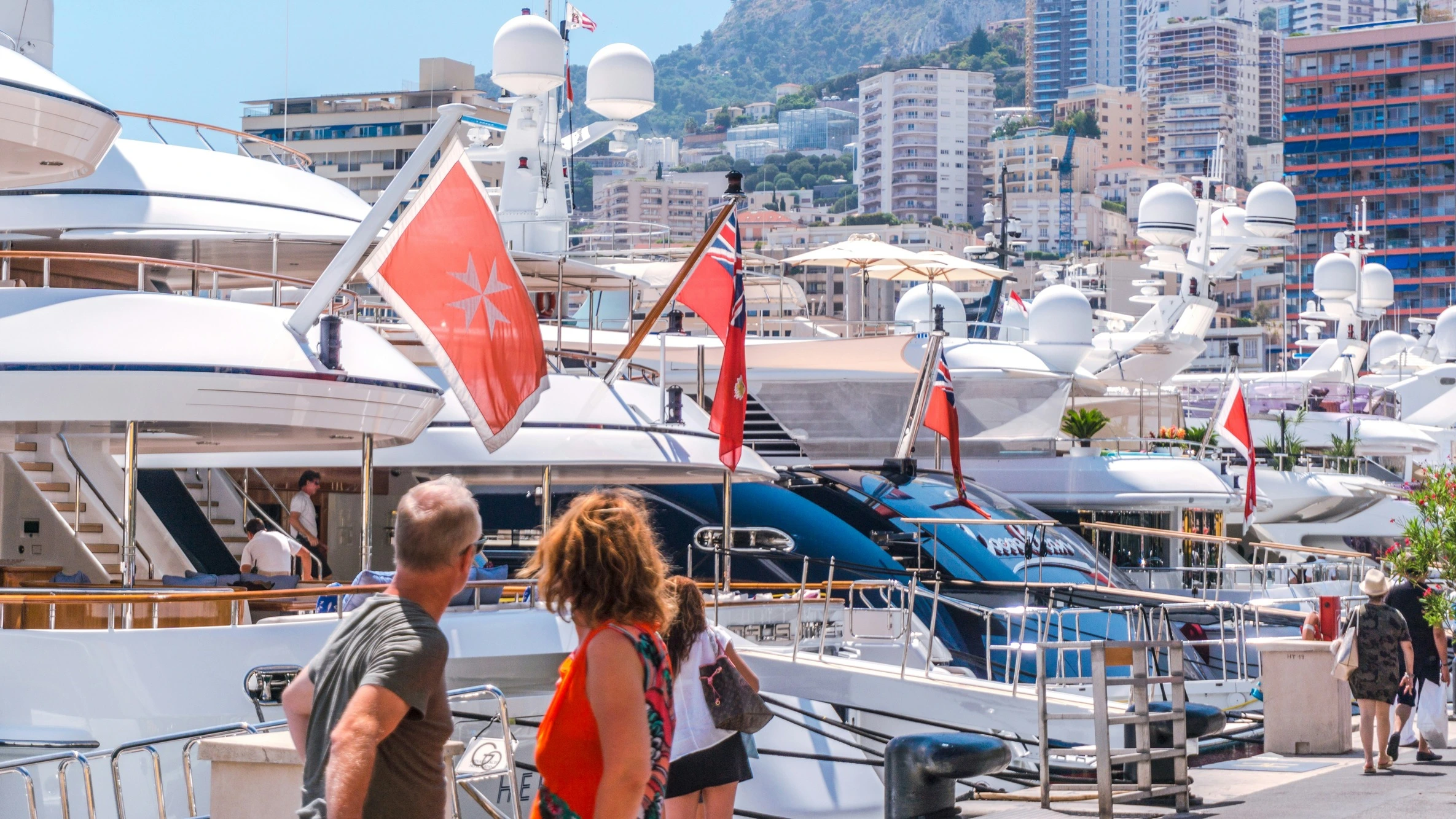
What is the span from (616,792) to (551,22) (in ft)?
62.0

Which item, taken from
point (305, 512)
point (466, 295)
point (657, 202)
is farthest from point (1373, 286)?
point (657, 202)

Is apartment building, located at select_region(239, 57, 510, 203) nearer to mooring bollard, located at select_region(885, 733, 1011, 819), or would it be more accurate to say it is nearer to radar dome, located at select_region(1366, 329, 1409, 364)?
radar dome, located at select_region(1366, 329, 1409, 364)

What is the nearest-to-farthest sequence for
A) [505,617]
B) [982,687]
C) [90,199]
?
[505,617] → [982,687] → [90,199]

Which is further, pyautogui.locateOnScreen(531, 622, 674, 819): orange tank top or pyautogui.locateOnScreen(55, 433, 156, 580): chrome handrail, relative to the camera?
pyautogui.locateOnScreen(55, 433, 156, 580): chrome handrail

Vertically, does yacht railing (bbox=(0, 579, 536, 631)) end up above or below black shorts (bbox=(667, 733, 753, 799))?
above

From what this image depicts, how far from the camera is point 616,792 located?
14.2ft

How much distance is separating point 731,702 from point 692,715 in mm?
168

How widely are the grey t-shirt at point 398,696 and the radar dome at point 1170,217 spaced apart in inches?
1295

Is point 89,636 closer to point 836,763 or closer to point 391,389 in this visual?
point 391,389

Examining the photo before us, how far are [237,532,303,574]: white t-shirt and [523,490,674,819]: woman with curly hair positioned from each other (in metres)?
8.19

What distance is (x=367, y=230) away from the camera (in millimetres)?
10883

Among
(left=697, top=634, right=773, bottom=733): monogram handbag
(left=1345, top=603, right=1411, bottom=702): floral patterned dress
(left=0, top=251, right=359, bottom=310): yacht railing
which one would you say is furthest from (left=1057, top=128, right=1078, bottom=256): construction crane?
(left=697, top=634, right=773, bottom=733): monogram handbag

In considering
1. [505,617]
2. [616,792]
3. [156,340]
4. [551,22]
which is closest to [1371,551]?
[551,22]

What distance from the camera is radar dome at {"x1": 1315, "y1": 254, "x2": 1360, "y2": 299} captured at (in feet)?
161
